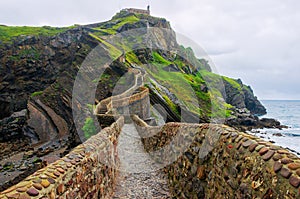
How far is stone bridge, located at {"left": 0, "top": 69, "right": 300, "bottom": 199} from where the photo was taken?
3.30m

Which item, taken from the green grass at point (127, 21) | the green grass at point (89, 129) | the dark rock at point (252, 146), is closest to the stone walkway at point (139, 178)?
the dark rock at point (252, 146)

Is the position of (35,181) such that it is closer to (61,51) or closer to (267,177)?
(267,177)

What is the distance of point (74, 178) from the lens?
15.1 ft

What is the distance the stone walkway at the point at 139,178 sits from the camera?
26.2ft

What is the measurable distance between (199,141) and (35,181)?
3782mm

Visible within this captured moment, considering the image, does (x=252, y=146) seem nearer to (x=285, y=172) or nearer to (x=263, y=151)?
(x=263, y=151)

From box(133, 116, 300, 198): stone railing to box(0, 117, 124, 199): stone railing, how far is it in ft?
7.00

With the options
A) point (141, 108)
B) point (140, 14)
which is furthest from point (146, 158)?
point (140, 14)

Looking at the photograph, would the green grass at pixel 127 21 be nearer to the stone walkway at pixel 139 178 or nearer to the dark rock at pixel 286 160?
the stone walkway at pixel 139 178

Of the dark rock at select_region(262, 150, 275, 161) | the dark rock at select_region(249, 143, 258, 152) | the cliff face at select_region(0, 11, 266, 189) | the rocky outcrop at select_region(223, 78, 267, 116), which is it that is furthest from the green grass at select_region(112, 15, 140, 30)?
the dark rock at select_region(262, 150, 275, 161)

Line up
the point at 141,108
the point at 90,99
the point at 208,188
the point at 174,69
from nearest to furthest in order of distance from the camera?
the point at 208,188 < the point at 141,108 < the point at 90,99 < the point at 174,69

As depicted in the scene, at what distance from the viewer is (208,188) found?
5453mm

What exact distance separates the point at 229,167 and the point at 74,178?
2.58 m

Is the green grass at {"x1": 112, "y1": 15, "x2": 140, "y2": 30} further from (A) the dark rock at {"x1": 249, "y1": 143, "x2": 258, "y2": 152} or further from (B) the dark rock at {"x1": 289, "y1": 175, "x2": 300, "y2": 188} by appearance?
(B) the dark rock at {"x1": 289, "y1": 175, "x2": 300, "y2": 188}
